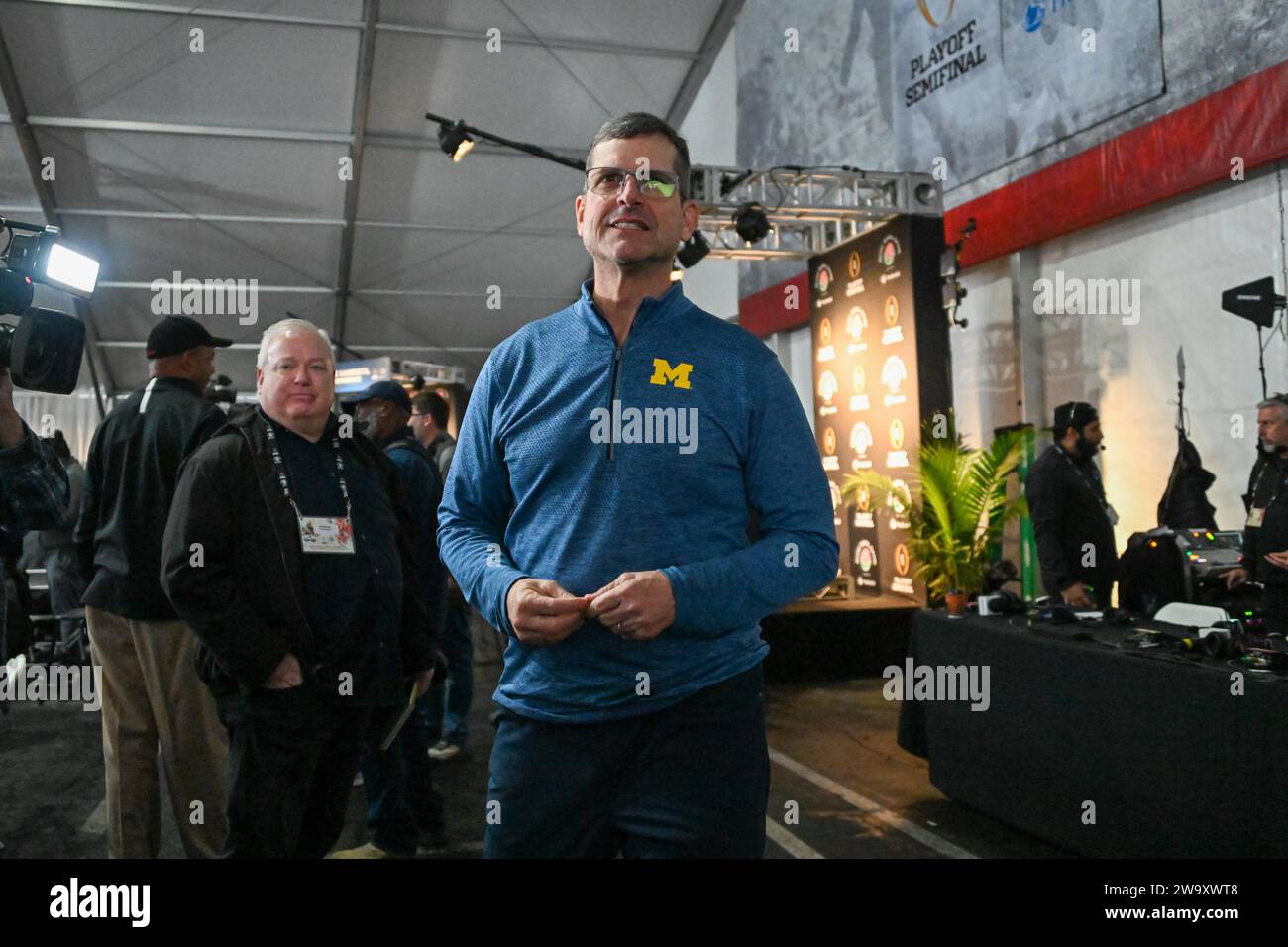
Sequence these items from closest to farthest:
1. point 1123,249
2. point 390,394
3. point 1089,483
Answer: point 390,394, point 1089,483, point 1123,249

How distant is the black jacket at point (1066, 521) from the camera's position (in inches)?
211

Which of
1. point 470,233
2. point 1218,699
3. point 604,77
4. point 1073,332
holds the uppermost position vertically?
point 604,77

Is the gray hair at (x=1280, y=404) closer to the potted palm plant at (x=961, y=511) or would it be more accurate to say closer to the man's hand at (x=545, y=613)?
the potted palm plant at (x=961, y=511)

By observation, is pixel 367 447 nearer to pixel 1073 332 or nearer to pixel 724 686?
pixel 724 686

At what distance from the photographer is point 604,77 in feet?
45.3

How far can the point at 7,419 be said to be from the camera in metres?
2.12

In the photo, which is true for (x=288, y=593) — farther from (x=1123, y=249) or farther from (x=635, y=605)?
(x=1123, y=249)

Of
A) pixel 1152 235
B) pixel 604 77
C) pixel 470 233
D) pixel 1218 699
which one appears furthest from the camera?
pixel 470 233

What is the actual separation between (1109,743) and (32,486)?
9.97 ft

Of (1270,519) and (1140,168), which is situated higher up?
(1140,168)

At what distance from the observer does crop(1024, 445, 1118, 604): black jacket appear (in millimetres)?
5348

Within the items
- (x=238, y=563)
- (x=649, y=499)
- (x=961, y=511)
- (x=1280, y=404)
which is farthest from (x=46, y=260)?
(x=961, y=511)

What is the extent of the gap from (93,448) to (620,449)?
2165 millimetres
